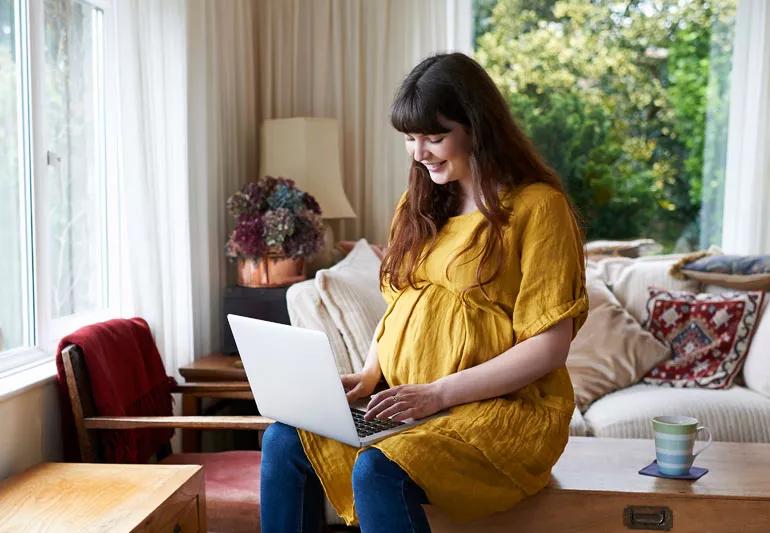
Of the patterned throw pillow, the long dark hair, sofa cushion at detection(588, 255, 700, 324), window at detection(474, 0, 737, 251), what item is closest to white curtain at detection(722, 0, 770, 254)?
window at detection(474, 0, 737, 251)

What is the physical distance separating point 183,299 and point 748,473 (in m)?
1.74

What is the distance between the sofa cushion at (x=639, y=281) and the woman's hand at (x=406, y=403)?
5.32ft

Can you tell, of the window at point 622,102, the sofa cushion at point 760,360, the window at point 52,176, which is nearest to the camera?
the window at point 52,176

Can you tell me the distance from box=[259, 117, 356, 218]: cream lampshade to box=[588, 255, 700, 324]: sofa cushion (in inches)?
38.8

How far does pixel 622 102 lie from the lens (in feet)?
12.9

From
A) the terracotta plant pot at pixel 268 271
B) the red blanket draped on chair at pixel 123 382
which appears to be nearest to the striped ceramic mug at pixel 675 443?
the red blanket draped on chair at pixel 123 382

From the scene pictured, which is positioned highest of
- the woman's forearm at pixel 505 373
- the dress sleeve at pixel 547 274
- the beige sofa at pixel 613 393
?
the dress sleeve at pixel 547 274

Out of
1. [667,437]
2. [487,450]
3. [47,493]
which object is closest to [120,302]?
[47,493]

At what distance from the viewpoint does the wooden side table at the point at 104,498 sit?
1.78 metres

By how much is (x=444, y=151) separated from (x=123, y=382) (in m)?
1.10

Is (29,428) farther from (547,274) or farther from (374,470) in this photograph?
(547,274)

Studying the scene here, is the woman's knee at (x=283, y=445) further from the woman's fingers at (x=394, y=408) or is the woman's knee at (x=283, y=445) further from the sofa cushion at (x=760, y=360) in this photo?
the sofa cushion at (x=760, y=360)

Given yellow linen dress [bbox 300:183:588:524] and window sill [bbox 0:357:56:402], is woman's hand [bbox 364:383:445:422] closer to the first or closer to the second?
yellow linen dress [bbox 300:183:588:524]

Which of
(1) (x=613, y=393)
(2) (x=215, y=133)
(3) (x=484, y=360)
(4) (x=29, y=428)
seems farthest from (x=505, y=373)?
(2) (x=215, y=133)
